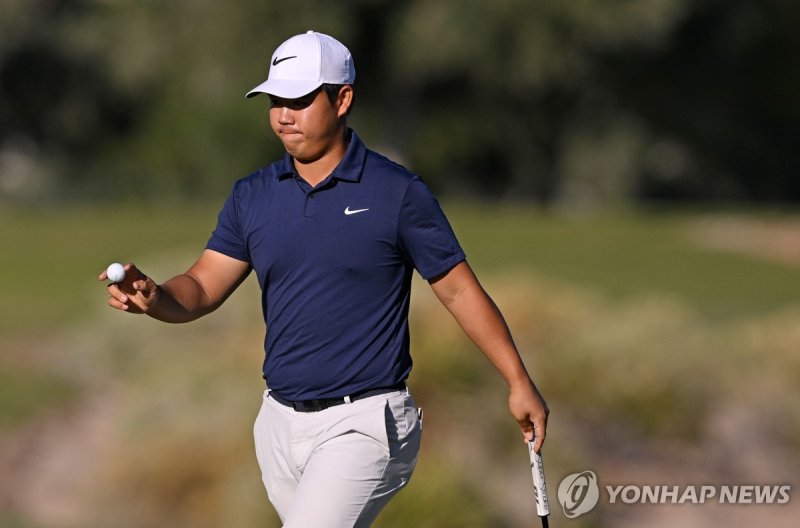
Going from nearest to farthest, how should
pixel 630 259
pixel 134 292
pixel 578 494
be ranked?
pixel 134 292
pixel 578 494
pixel 630 259

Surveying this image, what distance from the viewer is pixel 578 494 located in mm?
6691

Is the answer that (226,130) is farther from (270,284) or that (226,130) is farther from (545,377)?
(270,284)

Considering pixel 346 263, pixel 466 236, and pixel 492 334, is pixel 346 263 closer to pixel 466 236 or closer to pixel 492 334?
pixel 492 334

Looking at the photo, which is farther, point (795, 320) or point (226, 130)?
point (226, 130)

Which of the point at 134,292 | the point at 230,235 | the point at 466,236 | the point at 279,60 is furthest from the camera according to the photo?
the point at 466,236

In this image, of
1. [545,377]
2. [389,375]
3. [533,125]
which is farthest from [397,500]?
[533,125]

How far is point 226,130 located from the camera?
131ft

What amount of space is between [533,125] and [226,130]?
8295 millimetres

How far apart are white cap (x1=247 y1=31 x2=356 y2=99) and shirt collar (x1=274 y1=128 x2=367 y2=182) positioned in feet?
0.75

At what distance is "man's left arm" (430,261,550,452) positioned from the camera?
488cm

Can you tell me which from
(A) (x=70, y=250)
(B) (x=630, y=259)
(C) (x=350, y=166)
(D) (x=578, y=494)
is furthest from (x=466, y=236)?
(C) (x=350, y=166)

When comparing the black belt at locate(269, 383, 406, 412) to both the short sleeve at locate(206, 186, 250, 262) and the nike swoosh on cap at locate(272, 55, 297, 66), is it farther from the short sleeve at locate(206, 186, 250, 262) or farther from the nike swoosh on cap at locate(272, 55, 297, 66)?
the nike swoosh on cap at locate(272, 55, 297, 66)

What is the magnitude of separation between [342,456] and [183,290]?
0.82 meters

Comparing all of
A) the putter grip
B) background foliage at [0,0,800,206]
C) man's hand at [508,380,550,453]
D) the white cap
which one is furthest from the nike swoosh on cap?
background foliage at [0,0,800,206]
